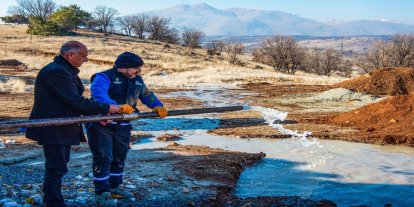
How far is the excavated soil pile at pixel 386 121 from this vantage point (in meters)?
11.6

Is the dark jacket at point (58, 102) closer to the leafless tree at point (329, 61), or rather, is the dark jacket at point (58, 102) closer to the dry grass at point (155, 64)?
the dry grass at point (155, 64)

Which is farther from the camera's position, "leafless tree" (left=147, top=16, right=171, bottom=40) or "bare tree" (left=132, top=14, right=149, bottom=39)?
"bare tree" (left=132, top=14, right=149, bottom=39)

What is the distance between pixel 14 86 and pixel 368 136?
20.6m

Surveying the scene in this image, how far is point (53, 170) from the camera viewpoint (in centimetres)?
447

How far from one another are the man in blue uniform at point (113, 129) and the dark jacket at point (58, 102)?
0.34 metres

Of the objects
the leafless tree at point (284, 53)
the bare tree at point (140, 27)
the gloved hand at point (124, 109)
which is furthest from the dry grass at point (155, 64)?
the gloved hand at point (124, 109)

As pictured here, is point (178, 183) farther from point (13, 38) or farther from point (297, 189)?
point (13, 38)

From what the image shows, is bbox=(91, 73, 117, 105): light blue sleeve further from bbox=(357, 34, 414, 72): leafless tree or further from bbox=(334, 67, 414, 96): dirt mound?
bbox=(357, 34, 414, 72): leafless tree

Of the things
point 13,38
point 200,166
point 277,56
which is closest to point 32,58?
point 13,38

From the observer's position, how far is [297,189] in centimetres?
700

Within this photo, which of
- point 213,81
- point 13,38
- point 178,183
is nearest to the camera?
point 178,183

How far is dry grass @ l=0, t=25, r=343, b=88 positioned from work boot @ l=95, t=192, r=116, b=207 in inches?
1051

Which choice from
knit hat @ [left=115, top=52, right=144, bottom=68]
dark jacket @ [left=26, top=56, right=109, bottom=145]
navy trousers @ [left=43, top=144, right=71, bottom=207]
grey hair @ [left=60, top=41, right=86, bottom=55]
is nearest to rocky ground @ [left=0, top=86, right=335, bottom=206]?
navy trousers @ [left=43, top=144, right=71, bottom=207]

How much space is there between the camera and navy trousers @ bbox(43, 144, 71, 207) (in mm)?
4430
